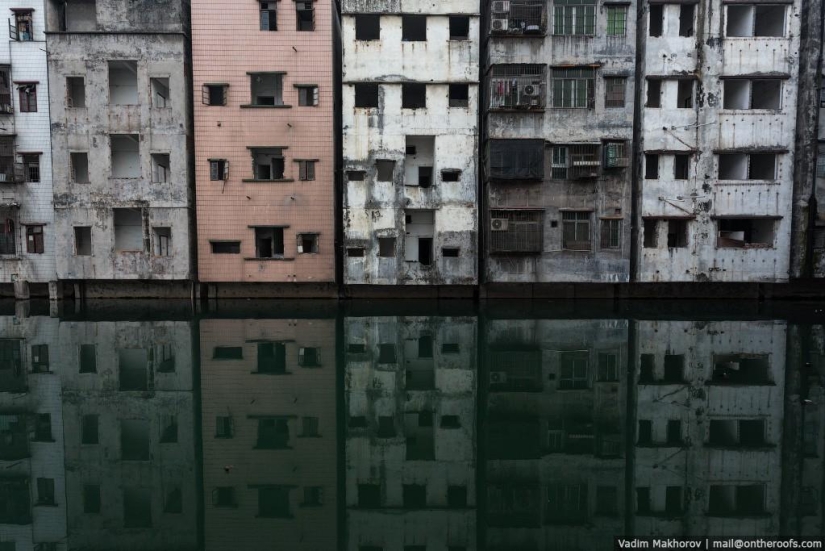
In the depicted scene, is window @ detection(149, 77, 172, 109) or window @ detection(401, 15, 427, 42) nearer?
window @ detection(149, 77, 172, 109)

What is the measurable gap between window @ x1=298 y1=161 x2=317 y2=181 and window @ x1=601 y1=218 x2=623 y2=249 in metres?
12.5

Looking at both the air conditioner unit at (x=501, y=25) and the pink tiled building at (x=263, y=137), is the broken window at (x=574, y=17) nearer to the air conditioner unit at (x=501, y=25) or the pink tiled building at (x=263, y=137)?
the air conditioner unit at (x=501, y=25)

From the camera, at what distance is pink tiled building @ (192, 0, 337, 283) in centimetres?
2294

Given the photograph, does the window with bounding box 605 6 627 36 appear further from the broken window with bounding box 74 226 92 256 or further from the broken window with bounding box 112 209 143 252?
the broken window with bounding box 74 226 92 256

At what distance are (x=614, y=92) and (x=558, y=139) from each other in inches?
115

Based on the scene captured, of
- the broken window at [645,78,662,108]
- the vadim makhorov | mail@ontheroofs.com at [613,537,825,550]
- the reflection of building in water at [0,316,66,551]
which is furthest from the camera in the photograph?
the broken window at [645,78,662,108]

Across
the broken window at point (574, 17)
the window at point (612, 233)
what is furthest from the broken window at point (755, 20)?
the window at point (612, 233)

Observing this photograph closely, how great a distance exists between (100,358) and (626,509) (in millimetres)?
12001

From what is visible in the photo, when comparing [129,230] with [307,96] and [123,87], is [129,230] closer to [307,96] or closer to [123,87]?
[123,87]

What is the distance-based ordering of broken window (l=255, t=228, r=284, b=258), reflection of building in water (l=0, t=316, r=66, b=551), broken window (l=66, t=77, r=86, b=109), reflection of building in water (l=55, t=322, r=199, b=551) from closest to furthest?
reflection of building in water (l=0, t=316, r=66, b=551) < reflection of building in water (l=55, t=322, r=199, b=551) < broken window (l=66, t=77, r=86, b=109) < broken window (l=255, t=228, r=284, b=258)

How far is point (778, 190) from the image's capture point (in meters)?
23.0

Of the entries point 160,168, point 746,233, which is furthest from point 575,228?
point 160,168

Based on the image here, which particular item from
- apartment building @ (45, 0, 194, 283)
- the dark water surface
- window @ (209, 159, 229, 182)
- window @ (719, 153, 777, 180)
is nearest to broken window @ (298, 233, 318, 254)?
window @ (209, 159, 229, 182)

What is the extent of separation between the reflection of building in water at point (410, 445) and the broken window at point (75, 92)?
17.7 meters
